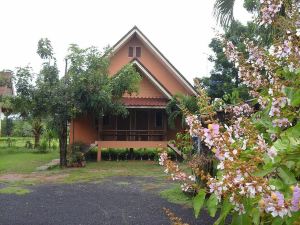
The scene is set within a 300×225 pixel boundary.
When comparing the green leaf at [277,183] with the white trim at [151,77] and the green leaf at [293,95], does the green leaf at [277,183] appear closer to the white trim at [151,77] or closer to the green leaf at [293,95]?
the green leaf at [293,95]

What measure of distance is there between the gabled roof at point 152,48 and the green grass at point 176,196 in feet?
40.3

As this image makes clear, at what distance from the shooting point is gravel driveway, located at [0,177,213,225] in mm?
7848

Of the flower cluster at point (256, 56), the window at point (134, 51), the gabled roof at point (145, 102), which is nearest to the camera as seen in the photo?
the flower cluster at point (256, 56)

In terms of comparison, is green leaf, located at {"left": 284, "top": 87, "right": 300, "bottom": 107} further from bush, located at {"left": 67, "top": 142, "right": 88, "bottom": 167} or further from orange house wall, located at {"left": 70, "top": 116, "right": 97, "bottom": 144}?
orange house wall, located at {"left": 70, "top": 116, "right": 97, "bottom": 144}

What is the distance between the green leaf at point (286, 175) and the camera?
1.76 metres

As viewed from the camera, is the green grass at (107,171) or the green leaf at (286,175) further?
the green grass at (107,171)

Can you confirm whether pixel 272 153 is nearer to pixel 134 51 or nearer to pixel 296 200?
pixel 296 200

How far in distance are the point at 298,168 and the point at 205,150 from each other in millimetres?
8014

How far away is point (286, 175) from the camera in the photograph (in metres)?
1.80

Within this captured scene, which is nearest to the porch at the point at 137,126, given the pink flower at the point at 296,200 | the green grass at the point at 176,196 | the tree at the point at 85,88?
the tree at the point at 85,88

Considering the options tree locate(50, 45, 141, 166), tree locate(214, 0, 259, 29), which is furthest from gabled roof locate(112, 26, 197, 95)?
tree locate(214, 0, 259, 29)

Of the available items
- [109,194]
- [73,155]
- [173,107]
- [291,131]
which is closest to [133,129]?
[173,107]

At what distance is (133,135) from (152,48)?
5353 millimetres

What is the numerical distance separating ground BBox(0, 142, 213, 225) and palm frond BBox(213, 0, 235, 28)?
3638 millimetres
